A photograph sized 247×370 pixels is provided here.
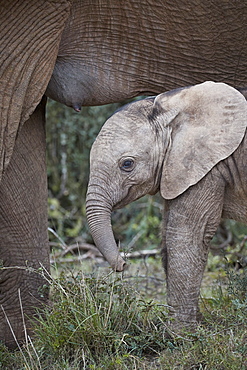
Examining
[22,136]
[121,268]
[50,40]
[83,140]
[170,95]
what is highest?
[50,40]

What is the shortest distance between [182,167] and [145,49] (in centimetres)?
75

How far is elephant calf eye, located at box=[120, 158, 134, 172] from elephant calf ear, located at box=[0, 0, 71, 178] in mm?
496

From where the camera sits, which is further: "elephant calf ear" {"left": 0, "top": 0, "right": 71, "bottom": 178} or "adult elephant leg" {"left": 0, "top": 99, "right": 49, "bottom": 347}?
"adult elephant leg" {"left": 0, "top": 99, "right": 49, "bottom": 347}

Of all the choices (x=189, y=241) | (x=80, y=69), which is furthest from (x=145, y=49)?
(x=189, y=241)

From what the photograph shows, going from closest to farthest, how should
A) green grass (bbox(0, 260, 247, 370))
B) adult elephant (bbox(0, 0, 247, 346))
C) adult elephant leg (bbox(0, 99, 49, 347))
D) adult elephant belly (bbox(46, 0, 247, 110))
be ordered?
green grass (bbox(0, 260, 247, 370)), adult elephant (bbox(0, 0, 247, 346)), adult elephant belly (bbox(46, 0, 247, 110)), adult elephant leg (bbox(0, 99, 49, 347))

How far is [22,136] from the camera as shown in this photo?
4066mm

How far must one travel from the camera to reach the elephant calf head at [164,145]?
3439 mm

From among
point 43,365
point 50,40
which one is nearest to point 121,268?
point 43,365

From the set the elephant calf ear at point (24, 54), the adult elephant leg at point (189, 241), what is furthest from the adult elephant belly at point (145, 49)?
the adult elephant leg at point (189, 241)

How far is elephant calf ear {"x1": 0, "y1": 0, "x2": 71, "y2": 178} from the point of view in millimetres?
3304

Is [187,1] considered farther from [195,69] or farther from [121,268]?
[121,268]

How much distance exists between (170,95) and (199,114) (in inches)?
6.8

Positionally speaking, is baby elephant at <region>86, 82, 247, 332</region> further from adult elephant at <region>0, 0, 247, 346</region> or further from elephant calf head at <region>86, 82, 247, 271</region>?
adult elephant at <region>0, 0, 247, 346</region>

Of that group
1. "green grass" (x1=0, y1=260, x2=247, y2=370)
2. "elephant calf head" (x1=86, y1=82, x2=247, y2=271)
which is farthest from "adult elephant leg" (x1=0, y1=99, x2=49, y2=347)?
"elephant calf head" (x1=86, y1=82, x2=247, y2=271)
